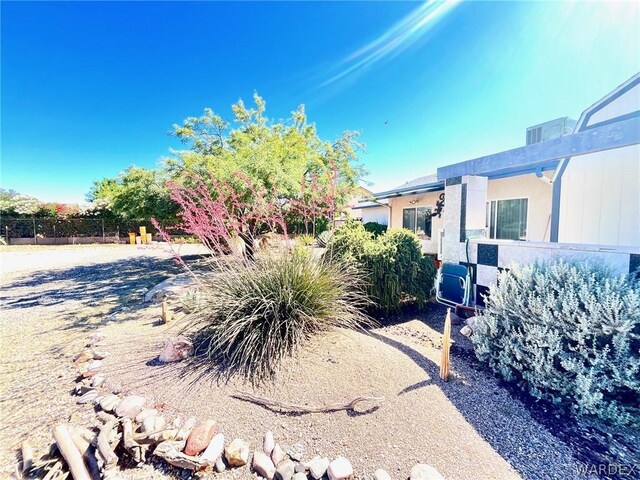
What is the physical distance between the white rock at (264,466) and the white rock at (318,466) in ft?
0.74

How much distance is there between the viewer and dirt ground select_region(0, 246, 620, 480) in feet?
5.25

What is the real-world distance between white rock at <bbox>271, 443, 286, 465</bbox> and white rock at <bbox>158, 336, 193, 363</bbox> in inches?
58.0

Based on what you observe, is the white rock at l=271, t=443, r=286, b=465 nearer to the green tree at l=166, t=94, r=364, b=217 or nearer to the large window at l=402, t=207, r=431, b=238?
the green tree at l=166, t=94, r=364, b=217

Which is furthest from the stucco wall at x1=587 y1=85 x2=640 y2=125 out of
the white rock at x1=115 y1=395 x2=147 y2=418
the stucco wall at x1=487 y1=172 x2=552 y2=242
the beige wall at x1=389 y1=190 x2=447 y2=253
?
the white rock at x1=115 y1=395 x2=147 y2=418

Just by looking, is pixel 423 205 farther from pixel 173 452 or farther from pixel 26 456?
pixel 26 456

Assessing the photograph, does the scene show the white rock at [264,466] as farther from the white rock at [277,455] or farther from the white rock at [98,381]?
the white rock at [98,381]

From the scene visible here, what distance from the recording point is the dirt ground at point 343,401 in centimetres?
160

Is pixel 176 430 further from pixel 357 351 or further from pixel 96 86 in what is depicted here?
pixel 96 86

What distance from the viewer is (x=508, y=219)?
7953 millimetres

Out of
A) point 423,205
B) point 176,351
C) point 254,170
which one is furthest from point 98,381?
point 423,205

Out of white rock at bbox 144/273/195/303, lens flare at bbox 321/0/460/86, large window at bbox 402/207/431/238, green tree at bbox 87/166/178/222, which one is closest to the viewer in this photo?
lens flare at bbox 321/0/460/86

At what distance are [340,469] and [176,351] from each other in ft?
6.50

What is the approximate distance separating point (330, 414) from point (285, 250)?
1.75 meters

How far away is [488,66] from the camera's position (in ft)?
18.3
